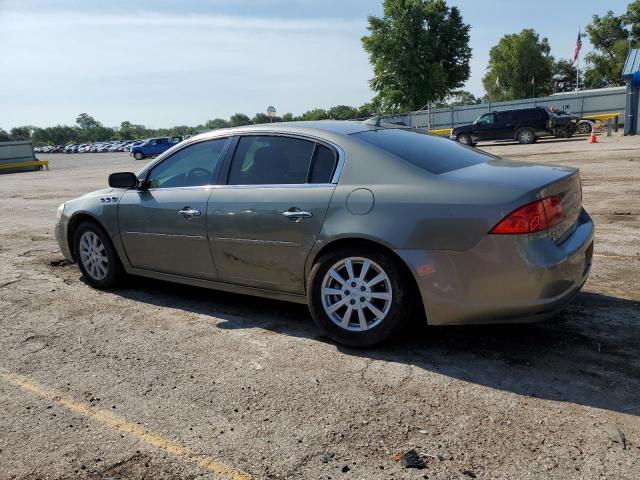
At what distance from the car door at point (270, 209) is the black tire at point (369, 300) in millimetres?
182

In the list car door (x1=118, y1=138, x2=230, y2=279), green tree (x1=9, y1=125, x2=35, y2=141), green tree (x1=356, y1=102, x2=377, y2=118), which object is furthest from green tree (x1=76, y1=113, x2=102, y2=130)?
car door (x1=118, y1=138, x2=230, y2=279)

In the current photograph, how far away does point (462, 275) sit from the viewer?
3.47 meters

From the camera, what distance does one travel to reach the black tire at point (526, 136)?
27.7m

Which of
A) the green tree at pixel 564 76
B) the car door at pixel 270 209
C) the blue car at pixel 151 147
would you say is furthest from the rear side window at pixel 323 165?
the green tree at pixel 564 76

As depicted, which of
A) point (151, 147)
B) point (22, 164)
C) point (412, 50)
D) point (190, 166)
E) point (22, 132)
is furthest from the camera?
point (22, 132)

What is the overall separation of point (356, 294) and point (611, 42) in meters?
81.2

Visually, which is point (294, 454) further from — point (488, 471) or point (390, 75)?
point (390, 75)

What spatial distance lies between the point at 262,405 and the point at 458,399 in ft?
3.60

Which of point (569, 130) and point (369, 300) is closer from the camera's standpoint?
point (369, 300)

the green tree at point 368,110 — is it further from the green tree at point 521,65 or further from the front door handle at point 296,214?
the front door handle at point 296,214

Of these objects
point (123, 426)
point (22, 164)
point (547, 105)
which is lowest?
point (123, 426)

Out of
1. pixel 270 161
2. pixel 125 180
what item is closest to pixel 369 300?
pixel 270 161

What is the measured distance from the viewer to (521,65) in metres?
72.4

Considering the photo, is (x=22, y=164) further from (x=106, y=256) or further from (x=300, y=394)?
(x=300, y=394)
